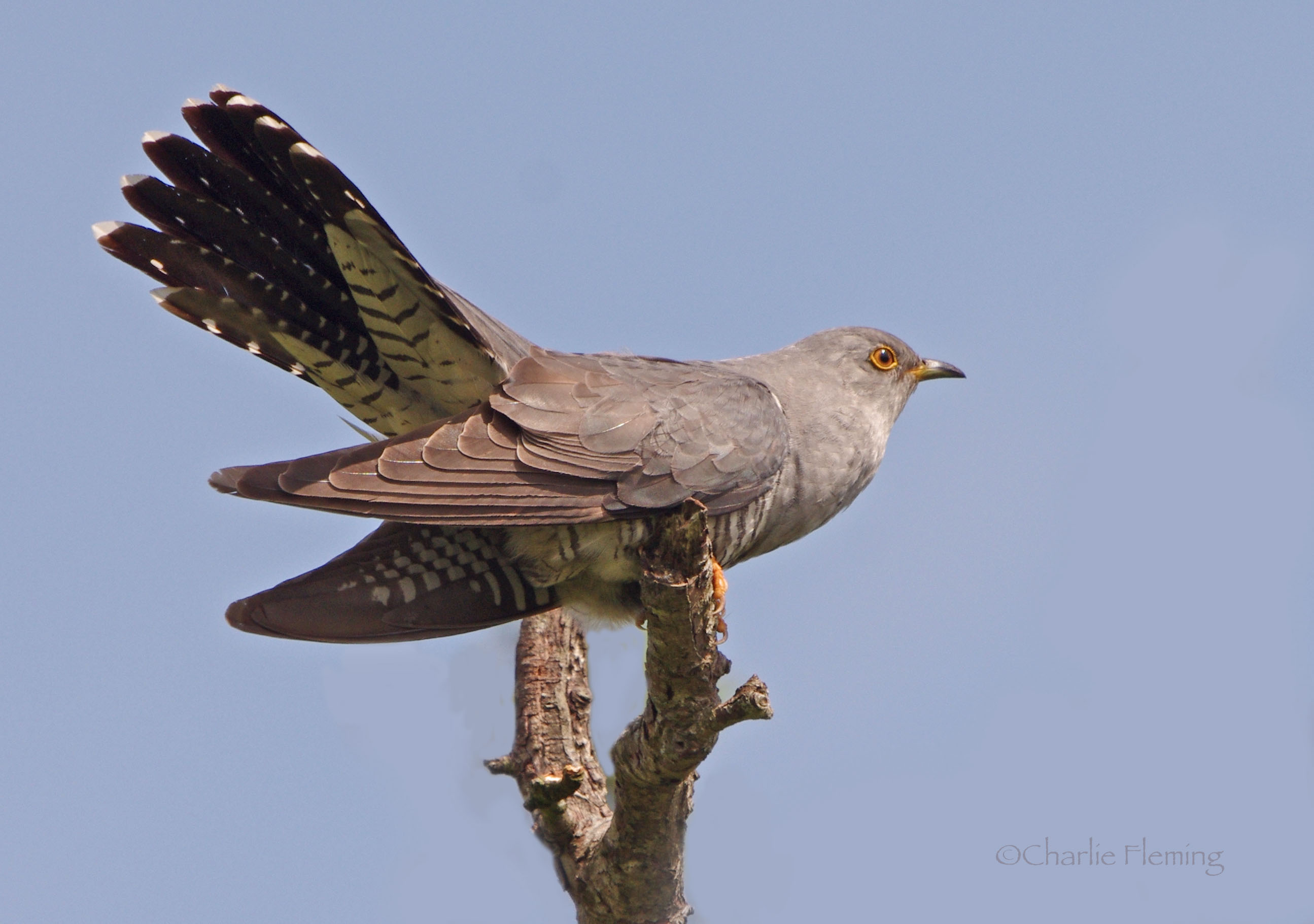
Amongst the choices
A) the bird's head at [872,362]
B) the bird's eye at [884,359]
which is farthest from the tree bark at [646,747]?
the bird's eye at [884,359]

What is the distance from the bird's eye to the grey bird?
2.63 feet

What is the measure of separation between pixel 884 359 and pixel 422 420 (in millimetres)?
1966

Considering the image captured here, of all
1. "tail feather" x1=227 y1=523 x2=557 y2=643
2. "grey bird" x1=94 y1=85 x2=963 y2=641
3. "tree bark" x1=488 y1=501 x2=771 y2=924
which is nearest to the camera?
"tree bark" x1=488 y1=501 x2=771 y2=924

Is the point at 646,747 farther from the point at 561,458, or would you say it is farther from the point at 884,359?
the point at 884,359

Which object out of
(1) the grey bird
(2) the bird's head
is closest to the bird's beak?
(2) the bird's head

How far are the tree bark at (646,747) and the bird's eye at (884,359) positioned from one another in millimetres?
1585

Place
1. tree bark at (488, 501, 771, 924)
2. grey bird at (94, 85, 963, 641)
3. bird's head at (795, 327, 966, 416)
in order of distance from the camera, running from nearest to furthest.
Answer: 1. tree bark at (488, 501, 771, 924)
2. grey bird at (94, 85, 963, 641)
3. bird's head at (795, 327, 966, 416)

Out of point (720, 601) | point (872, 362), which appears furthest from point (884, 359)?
point (720, 601)

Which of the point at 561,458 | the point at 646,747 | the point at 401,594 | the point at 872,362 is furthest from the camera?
the point at 872,362

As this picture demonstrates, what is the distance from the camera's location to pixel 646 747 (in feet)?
11.4

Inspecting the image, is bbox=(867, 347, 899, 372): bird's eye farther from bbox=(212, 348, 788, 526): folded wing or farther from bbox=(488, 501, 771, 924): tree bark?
bbox=(488, 501, 771, 924): tree bark

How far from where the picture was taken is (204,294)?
375 centimetres

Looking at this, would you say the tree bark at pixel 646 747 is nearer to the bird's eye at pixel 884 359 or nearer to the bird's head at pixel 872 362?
the bird's head at pixel 872 362

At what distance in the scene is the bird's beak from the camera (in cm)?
514
